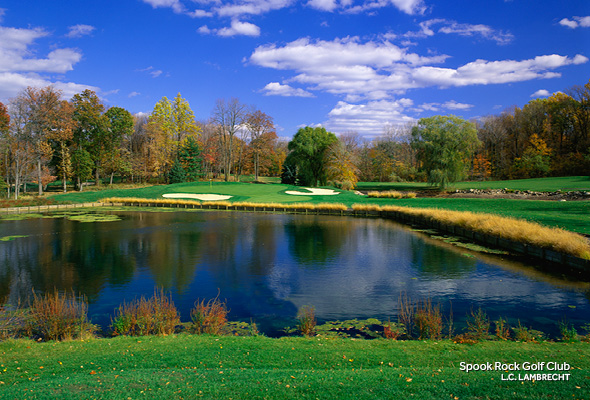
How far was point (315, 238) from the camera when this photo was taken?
20266 millimetres

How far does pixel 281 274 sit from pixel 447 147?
39194 millimetres

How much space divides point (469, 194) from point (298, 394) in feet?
132

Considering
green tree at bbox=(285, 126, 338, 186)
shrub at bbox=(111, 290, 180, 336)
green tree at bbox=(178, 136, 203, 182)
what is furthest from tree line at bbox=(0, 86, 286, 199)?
shrub at bbox=(111, 290, 180, 336)

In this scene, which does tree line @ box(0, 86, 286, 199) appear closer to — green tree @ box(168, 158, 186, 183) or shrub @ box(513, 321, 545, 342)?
green tree @ box(168, 158, 186, 183)

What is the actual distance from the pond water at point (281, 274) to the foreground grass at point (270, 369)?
2.02 metres

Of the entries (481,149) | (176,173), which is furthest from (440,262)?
(481,149)

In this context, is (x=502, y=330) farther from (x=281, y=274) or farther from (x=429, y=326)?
(x=281, y=274)

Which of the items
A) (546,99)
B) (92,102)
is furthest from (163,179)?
(546,99)

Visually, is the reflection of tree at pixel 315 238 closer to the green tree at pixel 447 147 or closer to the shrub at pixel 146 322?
A: the shrub at pixel 146 322

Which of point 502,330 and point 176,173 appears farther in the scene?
point 176,173

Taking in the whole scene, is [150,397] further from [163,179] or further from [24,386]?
[163,179]

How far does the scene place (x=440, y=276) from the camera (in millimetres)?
12609

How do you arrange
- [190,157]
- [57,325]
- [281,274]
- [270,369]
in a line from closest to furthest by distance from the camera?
[270,369] → [57,325] → [281,274] → [190,157]

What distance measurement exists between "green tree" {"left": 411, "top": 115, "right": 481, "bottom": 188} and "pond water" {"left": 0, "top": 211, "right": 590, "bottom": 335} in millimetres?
26986
